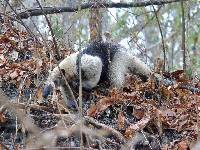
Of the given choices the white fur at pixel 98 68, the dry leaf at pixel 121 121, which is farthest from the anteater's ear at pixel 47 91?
the dry leaf at pixel 121 121

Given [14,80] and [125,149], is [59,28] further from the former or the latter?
[125,149]

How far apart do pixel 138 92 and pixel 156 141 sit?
129 cm

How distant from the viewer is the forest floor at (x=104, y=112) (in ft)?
16.4

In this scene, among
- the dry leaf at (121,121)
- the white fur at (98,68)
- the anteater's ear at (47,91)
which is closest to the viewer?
the dry leaf at (121,121)

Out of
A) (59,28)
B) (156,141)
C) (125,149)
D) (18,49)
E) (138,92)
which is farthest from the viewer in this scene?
(59,28)

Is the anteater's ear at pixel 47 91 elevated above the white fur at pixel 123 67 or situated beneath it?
situated beneath

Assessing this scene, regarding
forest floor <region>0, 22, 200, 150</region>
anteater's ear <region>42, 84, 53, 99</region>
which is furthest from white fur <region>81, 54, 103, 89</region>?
anteater's ear <region>42, 84, 53, 99</region>

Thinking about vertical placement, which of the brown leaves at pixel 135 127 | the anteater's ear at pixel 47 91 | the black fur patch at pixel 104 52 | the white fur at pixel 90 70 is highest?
the black fur patch at pixel 104 52

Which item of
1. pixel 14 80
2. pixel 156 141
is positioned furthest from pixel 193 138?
pixel 14 80

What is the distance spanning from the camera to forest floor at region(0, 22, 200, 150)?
16.4ft

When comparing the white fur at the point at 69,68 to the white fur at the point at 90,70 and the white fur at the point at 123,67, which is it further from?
the white fur at the point at 123,67

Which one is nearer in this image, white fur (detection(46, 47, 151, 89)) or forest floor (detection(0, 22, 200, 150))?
forest floor (detection(0, 22, 200, 150))

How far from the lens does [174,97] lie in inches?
258

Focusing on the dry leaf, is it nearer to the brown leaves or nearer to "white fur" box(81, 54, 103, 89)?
the brown leaves
